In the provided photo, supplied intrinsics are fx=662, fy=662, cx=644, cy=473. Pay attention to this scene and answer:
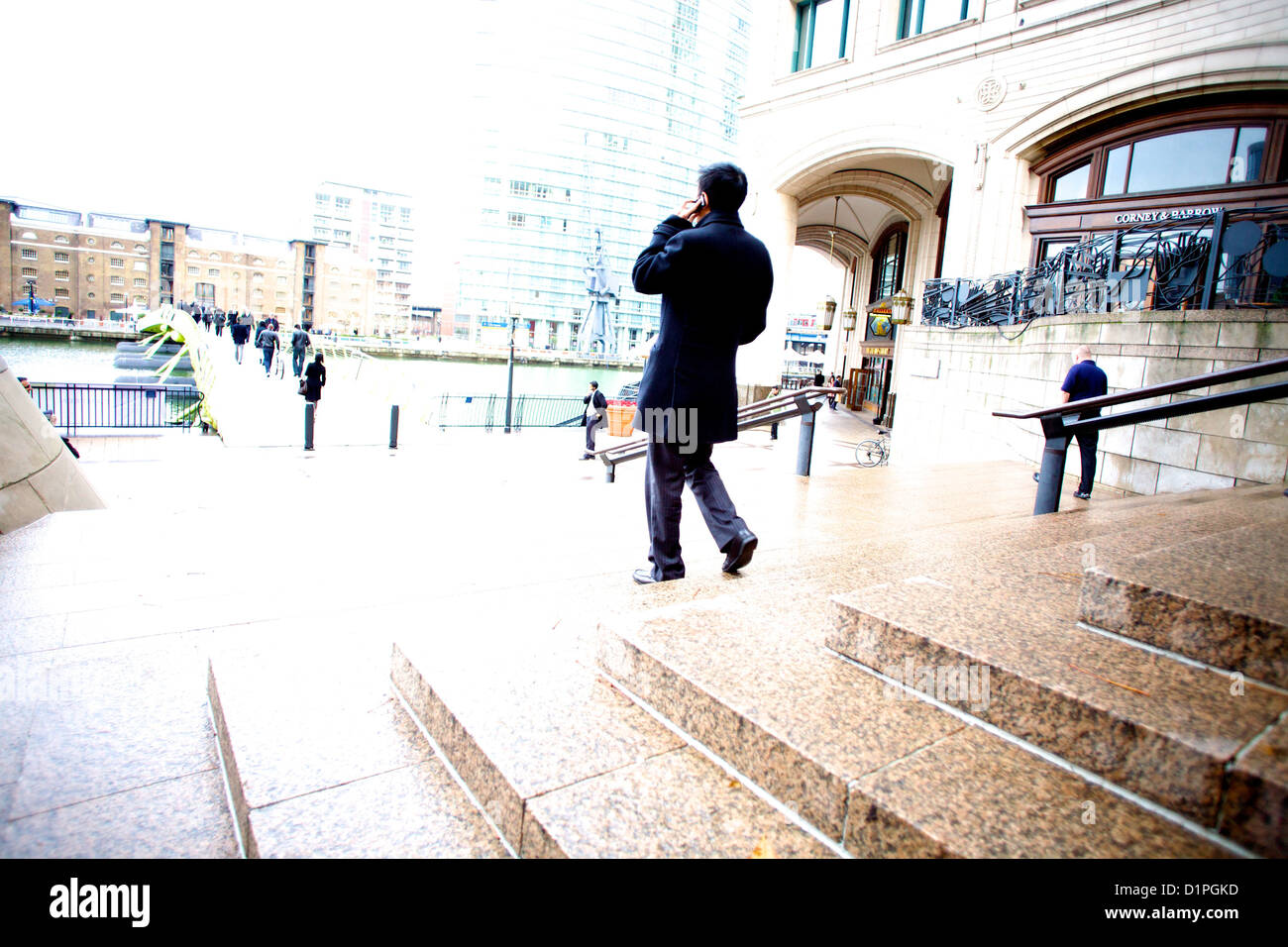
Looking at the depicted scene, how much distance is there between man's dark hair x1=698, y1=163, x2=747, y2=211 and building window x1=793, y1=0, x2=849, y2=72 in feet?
68.5

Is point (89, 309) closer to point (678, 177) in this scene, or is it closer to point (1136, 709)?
point (678, 177)

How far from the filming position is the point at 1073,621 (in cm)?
233

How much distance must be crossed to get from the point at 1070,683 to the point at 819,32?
2466 cm

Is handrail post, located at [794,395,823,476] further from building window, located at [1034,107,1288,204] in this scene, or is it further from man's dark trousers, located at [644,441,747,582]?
building window, located at [1034,107,1288,204]

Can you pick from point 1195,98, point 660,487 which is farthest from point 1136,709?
point 1195,98

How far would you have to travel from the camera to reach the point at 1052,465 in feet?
17.7

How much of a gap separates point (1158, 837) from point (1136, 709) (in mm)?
310

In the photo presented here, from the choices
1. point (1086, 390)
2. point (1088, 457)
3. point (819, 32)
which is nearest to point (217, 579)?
point (1088, 457)

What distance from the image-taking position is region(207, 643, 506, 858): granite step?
6.14ft

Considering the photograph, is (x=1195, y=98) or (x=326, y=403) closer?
(x=1195, y=98)

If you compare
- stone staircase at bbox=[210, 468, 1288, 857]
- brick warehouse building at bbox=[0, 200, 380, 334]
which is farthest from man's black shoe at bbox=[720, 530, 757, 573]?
brick warehouse building at bbox=[0, 200, 380, 334]

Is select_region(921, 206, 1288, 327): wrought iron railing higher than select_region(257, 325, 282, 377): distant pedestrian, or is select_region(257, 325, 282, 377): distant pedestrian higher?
select_region(921, 206, 1288, 327): wrought iron railing

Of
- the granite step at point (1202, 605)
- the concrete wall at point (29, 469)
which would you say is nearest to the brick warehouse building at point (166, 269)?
the concrete wall at point (29, 469)

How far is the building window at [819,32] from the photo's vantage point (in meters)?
20.4
